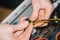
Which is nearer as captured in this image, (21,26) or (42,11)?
(21,26)

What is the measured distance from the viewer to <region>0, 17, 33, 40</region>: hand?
3.05ft

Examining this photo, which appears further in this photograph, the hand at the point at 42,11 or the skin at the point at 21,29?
the hand at the point at 42,11

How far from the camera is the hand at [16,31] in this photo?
0.93 meters

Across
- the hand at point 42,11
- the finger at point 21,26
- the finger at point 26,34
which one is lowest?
the finger at point 26,34

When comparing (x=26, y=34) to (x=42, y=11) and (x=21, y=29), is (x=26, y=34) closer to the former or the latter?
(x=21, y=29)

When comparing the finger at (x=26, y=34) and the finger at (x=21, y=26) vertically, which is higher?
the finger at (x=21, y=26)

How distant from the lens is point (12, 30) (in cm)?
93

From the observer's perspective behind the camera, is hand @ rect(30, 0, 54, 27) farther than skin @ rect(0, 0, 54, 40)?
Yes

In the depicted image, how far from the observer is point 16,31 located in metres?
0.96

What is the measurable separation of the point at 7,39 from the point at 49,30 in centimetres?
41

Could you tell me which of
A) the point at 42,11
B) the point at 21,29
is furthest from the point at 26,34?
the point at 42,11

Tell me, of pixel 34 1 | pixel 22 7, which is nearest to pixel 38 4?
pixel 34 1

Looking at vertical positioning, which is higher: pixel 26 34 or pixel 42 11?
pixel 42 11

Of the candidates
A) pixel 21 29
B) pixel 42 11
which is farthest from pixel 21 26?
pixel 42 11
